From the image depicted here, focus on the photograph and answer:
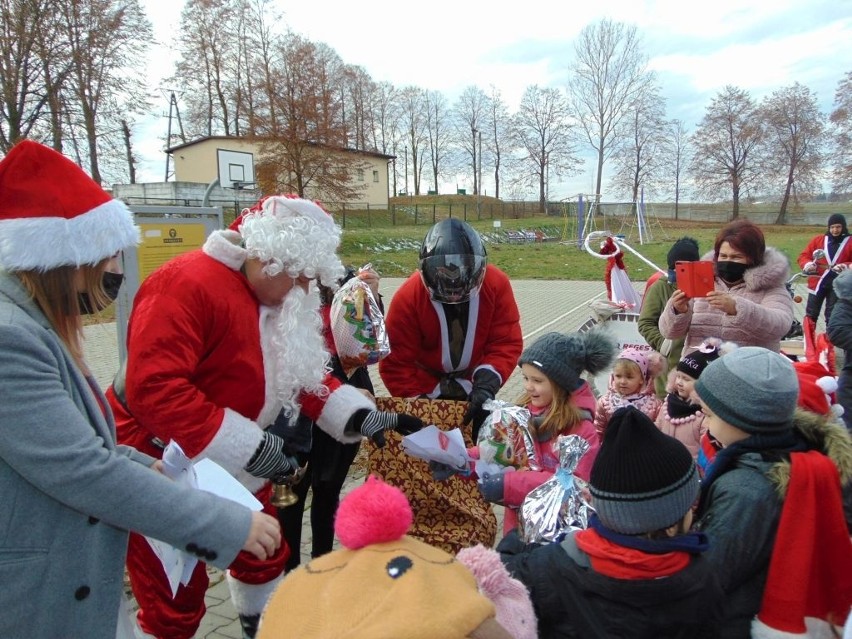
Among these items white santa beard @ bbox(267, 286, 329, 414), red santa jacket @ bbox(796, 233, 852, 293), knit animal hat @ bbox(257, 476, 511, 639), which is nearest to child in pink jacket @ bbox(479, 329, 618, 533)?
white santa beard @ bbox(267, 286, 329, 414)

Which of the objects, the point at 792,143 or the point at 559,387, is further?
the point at 792,143

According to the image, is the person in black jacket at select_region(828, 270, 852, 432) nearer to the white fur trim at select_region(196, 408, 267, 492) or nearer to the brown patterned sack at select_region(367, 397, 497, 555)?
the brown patterned sack at select_region(367, 397, 497, 555)

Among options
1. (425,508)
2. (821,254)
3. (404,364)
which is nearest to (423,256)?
(404,364)

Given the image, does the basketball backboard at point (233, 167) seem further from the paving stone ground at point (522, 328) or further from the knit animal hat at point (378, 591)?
the knit animal hat at point (378, 591)

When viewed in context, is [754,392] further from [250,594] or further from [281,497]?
[250,594]

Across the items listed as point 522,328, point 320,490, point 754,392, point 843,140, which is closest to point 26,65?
point 522,328

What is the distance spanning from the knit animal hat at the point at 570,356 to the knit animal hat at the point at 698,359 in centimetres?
58

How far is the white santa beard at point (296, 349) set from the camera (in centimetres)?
242

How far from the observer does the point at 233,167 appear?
45.0 ft

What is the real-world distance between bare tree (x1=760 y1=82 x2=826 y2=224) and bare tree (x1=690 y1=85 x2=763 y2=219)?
38.1 inches

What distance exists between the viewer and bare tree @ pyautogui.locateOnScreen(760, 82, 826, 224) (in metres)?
42.4

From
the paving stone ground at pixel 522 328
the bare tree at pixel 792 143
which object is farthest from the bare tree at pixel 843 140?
the paving stone ground at pixel 522 328

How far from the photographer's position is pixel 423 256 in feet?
10.2

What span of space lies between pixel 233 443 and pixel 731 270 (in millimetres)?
2963
